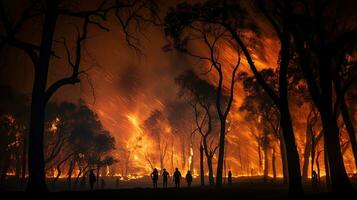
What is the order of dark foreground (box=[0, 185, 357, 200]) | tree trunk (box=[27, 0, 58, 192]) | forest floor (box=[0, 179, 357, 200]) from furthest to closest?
tree trunk (box=[27, 0, 58, 192]) < forest floor (box=[0, 179, 357, 200]) < dark foreground (box=[0, 185, 357, 200])

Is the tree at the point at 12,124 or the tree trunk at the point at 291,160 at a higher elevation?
the tree at the point at 12,124

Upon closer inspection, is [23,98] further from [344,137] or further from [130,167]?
[130,167]

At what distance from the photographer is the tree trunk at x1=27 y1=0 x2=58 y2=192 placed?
17.8 m

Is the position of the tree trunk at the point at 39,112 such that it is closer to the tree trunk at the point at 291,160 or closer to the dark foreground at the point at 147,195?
the dark foreground at the point at 147,195

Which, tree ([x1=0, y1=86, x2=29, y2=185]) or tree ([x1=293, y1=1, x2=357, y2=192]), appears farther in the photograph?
tree ([x1=0, y1=86, x2=29, y2=185])

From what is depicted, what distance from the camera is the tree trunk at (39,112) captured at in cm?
1780

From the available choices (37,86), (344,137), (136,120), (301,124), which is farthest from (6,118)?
(136,120)

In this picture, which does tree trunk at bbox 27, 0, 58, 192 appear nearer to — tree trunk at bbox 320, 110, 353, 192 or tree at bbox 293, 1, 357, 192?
tree at bbox 293, 1, 357, 192

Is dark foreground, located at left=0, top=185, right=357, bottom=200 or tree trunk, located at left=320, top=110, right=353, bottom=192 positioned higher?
tree trunk, located at left=320, top=110, right=353, bottom=192

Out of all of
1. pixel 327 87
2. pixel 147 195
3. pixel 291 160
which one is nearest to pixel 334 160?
pixel 291 160

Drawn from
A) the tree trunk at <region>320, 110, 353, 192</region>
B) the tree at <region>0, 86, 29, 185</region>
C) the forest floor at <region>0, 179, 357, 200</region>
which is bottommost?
the forest floor at <region>0, 179, 357, 200</region>

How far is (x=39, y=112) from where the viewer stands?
18562mm

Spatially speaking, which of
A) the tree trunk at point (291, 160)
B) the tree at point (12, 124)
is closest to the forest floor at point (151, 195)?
the tree trunk at point (291, 160)

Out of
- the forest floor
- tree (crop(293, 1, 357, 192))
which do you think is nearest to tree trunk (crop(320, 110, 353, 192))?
tree (crop(293, 1, 357, 192))
